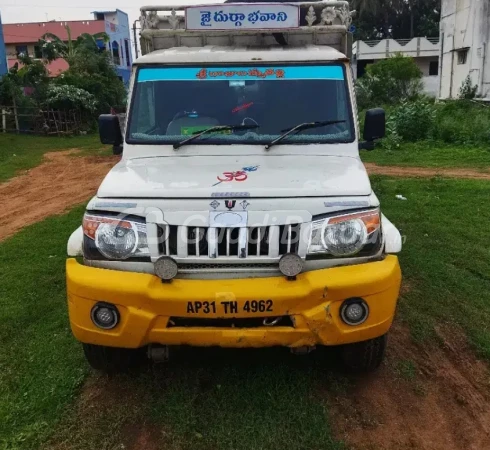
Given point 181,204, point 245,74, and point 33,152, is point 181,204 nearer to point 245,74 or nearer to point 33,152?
point 245,74

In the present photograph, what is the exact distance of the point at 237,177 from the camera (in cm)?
353

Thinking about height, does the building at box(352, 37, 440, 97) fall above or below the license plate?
above

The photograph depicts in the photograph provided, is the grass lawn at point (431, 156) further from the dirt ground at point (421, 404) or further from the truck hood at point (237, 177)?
→ the truck hood at point (237, 177)

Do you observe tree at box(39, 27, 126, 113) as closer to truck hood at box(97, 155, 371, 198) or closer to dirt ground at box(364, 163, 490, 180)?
dirt ground at box(364, 163, 490, 180)

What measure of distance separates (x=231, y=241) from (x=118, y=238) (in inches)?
25.2

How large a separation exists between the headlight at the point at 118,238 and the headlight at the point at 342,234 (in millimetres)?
944

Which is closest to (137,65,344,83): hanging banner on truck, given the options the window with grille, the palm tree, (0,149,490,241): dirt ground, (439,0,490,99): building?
(0,149,490,241): dirt ground

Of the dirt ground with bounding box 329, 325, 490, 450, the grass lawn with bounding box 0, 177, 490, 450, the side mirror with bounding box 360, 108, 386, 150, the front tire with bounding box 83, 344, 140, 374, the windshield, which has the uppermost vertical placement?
the windshield

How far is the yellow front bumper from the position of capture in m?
2.99

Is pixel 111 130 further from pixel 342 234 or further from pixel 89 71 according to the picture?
pixel 89 71

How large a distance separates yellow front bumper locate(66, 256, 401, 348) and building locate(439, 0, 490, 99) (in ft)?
80.9

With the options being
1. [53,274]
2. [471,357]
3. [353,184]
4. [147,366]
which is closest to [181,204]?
[353,184]

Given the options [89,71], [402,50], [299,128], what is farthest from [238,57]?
[402,50]

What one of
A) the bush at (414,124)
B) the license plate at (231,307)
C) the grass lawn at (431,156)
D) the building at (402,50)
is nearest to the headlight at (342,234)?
the license plate at (231,307)
